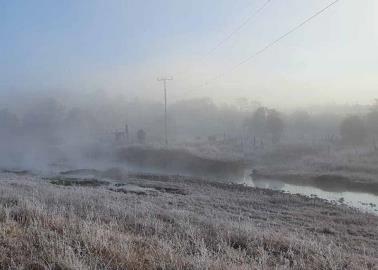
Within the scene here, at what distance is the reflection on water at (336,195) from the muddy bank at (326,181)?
169 centimetres

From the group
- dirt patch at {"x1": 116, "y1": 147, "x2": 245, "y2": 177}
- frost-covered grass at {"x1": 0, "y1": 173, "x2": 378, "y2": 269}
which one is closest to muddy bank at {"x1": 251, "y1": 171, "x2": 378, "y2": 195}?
dirt patch at {"x1": 116, "y1": 147, "x2": 245, "y2": 177}

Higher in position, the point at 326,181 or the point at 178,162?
the point at 178,162

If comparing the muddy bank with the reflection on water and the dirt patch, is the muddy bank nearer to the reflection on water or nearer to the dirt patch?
the reflection on water

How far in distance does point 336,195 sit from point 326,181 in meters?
12.1

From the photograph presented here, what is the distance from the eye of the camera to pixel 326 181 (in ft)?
185

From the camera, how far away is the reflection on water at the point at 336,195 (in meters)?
37.2

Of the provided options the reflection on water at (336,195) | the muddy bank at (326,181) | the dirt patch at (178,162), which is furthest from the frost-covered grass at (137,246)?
the dirt patch at (178,162)

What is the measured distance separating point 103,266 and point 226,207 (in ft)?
73.0

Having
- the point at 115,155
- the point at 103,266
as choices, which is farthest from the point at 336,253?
the point at 115,155

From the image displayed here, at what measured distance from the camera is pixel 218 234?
10.3 metres

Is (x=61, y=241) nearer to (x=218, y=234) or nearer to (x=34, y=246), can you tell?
(x=34, y=246)

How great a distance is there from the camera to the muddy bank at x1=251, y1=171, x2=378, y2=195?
1950 inches

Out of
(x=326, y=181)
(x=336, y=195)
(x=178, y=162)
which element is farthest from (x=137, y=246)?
(x=178, y=162)

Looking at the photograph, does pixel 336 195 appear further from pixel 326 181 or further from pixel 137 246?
pixel 137 246
